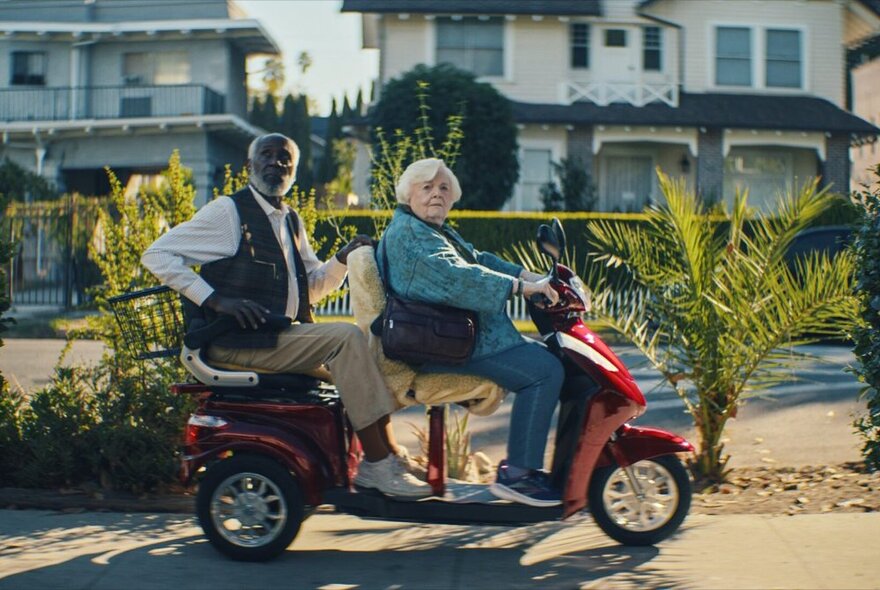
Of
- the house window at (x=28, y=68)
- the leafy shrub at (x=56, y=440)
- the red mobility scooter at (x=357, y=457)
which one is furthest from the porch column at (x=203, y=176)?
the red mobility scooter at (x=357, y=457)

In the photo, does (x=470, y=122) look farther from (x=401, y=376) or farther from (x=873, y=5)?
(x=401, y=376)

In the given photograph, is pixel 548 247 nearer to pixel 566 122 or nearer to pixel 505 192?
pixel 505 192

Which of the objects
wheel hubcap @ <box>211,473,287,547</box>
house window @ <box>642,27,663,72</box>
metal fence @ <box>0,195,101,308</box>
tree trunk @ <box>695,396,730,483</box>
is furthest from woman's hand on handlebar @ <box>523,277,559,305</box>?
house window @ <box>642,27,663,72</box>

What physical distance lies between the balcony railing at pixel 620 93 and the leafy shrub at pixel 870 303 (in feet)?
77.3

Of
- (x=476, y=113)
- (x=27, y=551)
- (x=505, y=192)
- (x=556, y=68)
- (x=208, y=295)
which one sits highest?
(x=556, y=68)

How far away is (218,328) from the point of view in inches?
218

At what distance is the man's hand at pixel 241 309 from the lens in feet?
17.9

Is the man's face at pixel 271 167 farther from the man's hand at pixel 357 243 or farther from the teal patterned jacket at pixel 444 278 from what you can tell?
the teal patterned jacket at pixel 444 278

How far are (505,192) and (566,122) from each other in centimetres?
447

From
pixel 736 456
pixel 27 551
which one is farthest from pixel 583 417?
pixel 736 456

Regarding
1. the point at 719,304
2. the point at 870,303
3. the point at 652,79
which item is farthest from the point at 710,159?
the point at 870,303

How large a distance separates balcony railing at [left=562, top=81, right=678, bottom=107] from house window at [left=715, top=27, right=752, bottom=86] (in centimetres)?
158

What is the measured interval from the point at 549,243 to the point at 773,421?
4.97 metres

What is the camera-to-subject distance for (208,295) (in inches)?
217
